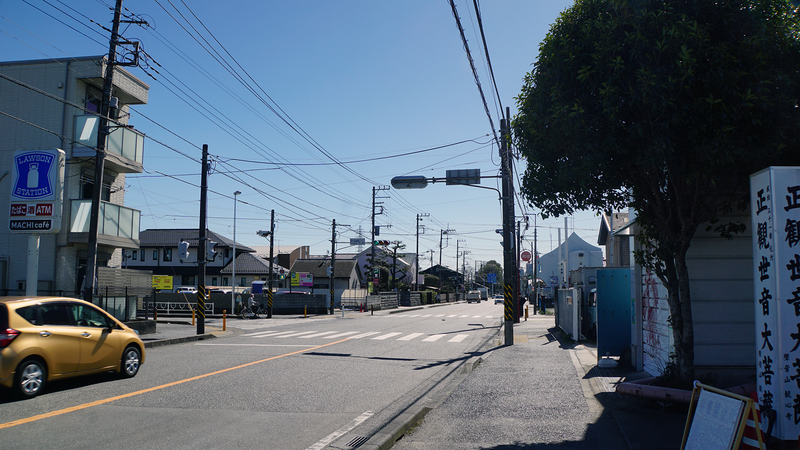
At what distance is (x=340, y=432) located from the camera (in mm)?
6668

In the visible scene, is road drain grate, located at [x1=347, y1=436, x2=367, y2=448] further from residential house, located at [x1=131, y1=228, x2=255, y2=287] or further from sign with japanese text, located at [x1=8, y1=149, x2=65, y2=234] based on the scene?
residential house, located at [x1=131, y1=228, x2=255, y2=287]

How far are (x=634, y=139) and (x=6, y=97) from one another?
23.4m

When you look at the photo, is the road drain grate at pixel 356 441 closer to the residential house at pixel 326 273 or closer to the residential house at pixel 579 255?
the residential house at pixel 579 255

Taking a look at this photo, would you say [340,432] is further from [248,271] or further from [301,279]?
[248,271]

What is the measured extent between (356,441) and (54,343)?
5763 mm

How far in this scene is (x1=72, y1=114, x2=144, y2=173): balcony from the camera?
20.4 meters

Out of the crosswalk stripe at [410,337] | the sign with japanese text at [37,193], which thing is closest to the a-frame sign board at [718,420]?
the sign with japanese text at [37,193]

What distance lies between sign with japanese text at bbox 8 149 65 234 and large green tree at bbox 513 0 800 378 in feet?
42.6

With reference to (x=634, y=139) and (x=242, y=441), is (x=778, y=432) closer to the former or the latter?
(x=634, y=139)

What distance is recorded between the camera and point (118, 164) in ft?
70.8

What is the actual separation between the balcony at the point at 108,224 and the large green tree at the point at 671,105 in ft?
58.6

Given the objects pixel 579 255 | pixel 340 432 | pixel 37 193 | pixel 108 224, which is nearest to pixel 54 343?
pixel 340 432

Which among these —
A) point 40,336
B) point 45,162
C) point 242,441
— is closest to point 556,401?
point 242,441

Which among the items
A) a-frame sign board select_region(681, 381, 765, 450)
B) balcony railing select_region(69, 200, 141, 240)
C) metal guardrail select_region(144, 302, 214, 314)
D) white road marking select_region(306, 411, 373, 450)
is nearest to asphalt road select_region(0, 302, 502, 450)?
white road marking select_region(306, 411, 373, 450)
